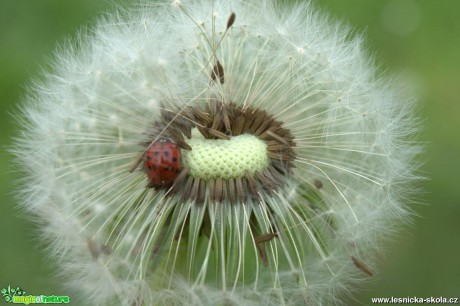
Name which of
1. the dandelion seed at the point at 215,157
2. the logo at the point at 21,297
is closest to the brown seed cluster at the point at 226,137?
the dandelion seed at the point at 215,157

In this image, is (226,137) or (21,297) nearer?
(226,137)

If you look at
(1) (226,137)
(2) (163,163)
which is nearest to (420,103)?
(1) (226,137)

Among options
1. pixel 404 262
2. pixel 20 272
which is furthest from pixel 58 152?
pixel 404 262

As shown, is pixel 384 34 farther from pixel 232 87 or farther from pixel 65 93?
pixel 65 93

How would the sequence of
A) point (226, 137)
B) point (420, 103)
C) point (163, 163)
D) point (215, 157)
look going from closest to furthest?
point (163, 163), point (215, 157), point (226, 137), point (420, 103)

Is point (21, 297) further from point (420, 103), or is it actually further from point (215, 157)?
point (420, 103)

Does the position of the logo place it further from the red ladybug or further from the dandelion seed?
the red ladybug

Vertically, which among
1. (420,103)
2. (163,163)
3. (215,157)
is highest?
(420,103)
